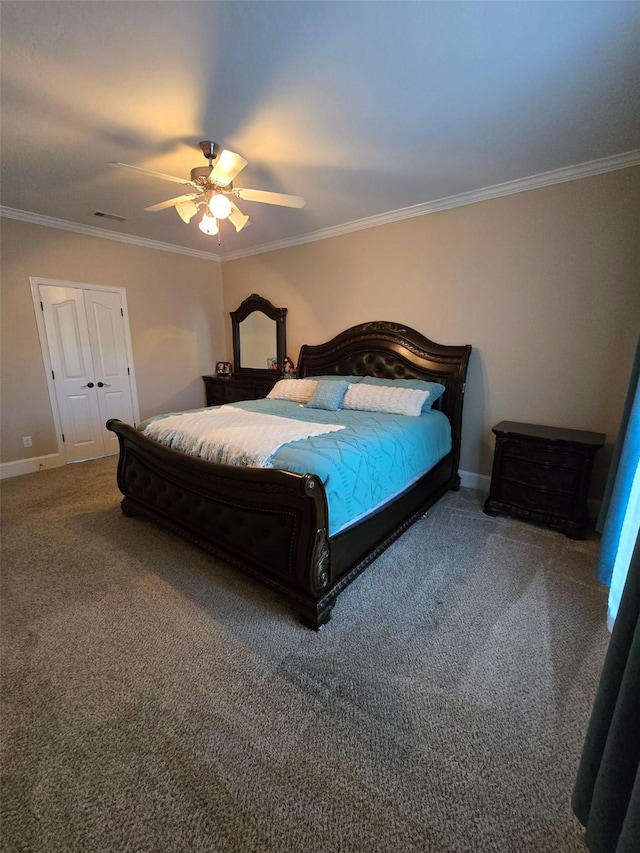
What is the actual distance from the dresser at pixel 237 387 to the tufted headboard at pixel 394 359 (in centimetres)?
64

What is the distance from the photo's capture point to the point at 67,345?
399 cm

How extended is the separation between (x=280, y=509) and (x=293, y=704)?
790mm

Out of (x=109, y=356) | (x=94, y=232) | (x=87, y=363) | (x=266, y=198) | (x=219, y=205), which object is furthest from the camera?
(x=109, y=356)

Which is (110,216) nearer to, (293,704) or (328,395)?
(328,395)

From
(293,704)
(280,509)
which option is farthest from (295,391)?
(293,704)

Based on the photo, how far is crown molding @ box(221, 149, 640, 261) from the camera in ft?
8.16

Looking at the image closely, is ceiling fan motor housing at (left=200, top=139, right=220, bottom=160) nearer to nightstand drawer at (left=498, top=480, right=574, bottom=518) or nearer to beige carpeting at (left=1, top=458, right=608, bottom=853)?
beige carpeting at (left=1, top=458, right=608, bottom=853)

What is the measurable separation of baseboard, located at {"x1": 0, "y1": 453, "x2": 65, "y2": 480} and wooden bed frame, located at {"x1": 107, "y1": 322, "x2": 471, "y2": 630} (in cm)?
178

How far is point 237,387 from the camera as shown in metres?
4.94

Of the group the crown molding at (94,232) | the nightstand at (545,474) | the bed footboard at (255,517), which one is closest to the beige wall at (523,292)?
the nightstand at (545,474)

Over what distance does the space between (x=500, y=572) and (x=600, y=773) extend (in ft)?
5.17

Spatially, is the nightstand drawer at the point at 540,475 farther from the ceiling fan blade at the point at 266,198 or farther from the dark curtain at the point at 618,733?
the ceiling fan blade at the point at 266,198

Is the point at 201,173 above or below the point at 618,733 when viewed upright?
above

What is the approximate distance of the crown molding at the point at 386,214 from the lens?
2.54 metres
